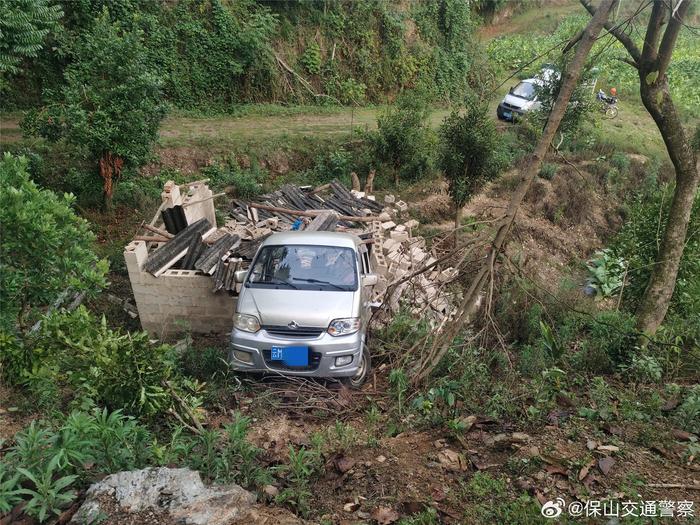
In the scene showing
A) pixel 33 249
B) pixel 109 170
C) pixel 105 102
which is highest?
pixel 105 102

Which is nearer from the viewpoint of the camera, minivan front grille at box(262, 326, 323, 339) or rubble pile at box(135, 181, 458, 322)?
minivan front grille at box(262, 326, 323, 339)

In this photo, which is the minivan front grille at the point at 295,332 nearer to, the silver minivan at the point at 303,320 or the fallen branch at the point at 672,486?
the silver minivan at the point at 303,320

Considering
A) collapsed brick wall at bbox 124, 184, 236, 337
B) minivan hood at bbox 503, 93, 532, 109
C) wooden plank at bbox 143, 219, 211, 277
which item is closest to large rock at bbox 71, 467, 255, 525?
collapsed brick wall at bbox 124, 184, 236, 337

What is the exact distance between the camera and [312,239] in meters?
7.23

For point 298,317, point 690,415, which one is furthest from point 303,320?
point 690,415

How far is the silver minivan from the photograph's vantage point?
5953mm

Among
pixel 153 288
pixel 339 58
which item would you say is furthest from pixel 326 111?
pixel 153 288

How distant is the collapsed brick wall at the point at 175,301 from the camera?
7.90 meters

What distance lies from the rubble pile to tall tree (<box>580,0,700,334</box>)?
9.07 feet

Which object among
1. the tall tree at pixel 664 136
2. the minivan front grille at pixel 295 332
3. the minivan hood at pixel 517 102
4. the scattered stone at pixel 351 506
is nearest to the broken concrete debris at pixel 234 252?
the minivan front grille at pixel 295 332

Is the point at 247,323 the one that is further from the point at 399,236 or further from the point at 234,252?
the point at 399,236

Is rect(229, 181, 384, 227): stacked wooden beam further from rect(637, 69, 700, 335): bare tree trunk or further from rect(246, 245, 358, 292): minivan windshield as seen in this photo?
rect(637, 69, 700, 335): bare tree trunk

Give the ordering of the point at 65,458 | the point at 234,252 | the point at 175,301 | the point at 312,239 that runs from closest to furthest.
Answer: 1. the point at 65,458
2. the point at 312,239
3. the point at 175,301
4. the point at 234,252

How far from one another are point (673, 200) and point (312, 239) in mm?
4947
